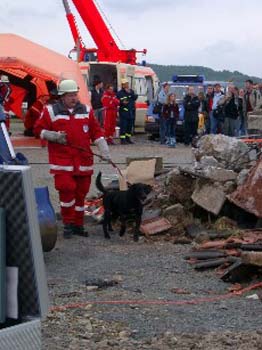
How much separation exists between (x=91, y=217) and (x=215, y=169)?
69.5 inches

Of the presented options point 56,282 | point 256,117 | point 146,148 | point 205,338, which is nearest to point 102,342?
point 205,338

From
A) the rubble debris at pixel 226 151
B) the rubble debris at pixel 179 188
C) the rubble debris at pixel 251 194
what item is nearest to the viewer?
the rubble debris at pixel 251 194

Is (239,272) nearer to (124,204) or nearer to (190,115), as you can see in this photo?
(124,204)

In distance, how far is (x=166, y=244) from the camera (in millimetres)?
9383

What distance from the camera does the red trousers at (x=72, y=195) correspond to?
9469 mm

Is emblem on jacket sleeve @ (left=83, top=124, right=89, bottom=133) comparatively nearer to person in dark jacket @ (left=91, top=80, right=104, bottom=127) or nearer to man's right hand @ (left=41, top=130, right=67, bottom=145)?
man's right hand @ (left=41, top=130, right=67, bottom=145)

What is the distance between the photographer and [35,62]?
20.5m

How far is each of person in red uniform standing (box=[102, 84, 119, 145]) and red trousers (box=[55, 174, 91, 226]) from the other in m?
14.9

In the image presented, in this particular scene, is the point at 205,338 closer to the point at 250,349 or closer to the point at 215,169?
the point at 250,349

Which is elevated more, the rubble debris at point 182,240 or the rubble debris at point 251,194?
the rubble debris at point 251,194

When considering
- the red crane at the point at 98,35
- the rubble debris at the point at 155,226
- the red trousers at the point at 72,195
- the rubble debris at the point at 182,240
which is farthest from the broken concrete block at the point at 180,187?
the red crane at the point at 98,35

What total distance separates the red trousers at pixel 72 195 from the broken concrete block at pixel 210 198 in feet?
4.29

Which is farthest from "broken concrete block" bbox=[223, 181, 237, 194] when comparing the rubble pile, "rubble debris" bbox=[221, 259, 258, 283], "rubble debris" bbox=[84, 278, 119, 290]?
"rubble debris" bbox=[84, 278, 119, 290]

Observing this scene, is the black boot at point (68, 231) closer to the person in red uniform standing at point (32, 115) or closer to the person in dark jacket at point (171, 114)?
the person in red uniform standing at point (32, 115)
